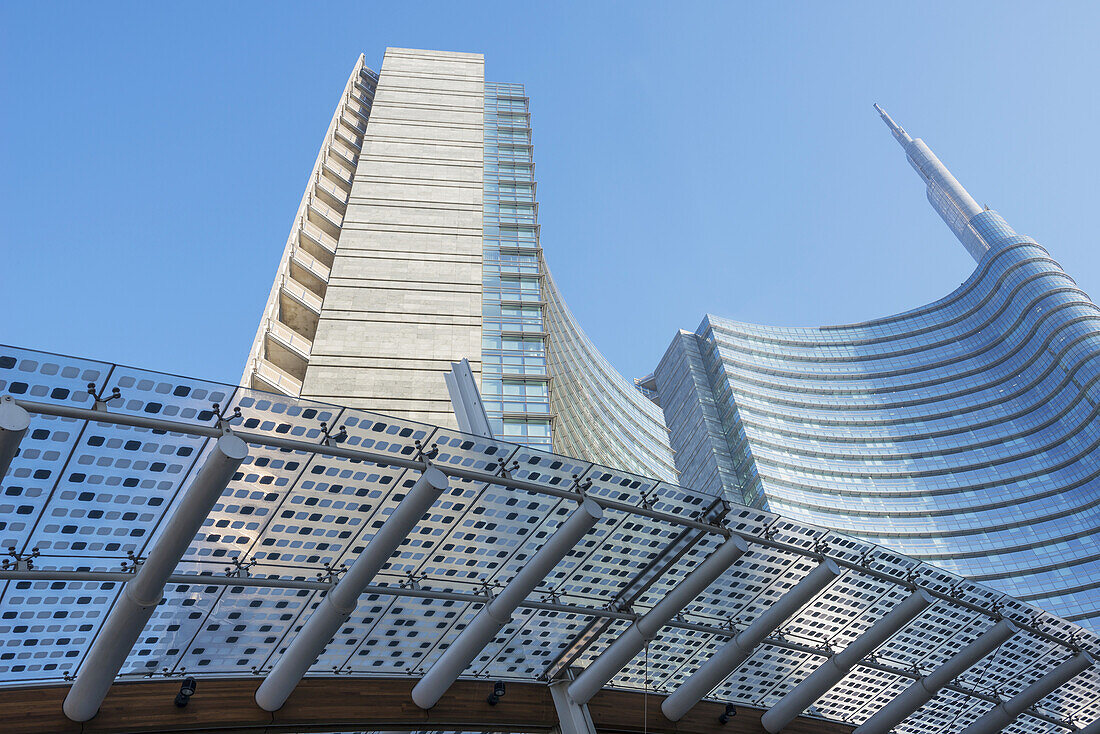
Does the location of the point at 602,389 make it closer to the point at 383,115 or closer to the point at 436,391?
the point at 383,115

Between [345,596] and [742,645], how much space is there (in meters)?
8.69

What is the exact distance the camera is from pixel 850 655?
62.9 ft

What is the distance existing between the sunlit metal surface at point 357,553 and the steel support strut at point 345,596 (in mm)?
642

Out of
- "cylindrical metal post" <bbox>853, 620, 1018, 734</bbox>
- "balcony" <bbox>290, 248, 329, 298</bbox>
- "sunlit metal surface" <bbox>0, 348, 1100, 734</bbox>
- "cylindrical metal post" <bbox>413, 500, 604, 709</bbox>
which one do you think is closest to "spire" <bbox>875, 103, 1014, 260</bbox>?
"balcony" <bbox>290, 248, 329, 298</bbox>

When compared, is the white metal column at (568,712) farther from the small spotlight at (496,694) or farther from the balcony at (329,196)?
the balcony at (329,196)

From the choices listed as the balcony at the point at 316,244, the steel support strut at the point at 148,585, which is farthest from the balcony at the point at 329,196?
the steel support strut at the point at 148,585

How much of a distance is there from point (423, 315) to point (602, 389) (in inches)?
1211

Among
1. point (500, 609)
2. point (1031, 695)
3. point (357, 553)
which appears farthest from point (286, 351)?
point (1031, 695)

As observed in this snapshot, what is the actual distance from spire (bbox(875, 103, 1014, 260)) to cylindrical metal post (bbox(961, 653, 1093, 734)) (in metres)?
106

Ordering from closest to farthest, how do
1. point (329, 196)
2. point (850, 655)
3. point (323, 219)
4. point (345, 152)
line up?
point (850, 655)
point (323, 219)
point (329, 196)
point (345, 152)

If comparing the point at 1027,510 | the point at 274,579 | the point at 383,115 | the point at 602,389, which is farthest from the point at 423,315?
the point at 1027,510

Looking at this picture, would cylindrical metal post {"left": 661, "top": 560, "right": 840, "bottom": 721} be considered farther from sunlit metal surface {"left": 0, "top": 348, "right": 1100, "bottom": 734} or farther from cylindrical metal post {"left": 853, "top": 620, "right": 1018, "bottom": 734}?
cylindrical metal post {"left": 853, "top": 620, "right": 1018, "bottom": 734}

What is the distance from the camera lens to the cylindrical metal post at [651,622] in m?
16.8

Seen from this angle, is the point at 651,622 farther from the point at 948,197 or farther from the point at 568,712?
the point at 948,197
